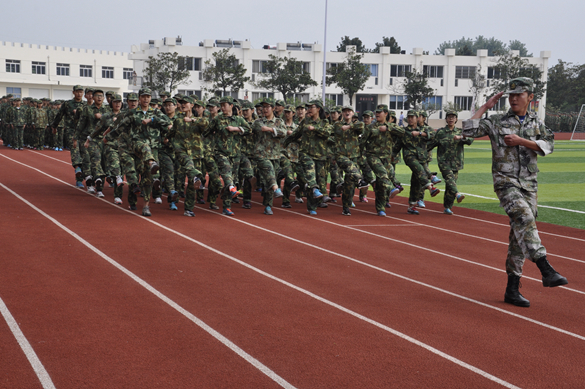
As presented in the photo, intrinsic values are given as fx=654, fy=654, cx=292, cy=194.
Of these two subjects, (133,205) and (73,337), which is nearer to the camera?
(73,337)

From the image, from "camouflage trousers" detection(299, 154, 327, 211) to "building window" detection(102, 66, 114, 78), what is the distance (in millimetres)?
67598

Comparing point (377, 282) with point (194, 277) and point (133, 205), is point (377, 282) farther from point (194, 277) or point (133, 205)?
point (133, 205)

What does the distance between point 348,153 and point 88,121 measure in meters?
5.96

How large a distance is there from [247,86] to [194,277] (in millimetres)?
56596

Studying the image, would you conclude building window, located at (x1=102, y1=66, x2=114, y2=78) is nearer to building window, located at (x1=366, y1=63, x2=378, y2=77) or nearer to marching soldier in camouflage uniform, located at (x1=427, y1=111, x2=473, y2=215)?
building window, located at (x1=366, y1=63, x2=378, y2=77)

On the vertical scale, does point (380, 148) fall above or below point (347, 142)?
below

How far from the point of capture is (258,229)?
1113 centimetres

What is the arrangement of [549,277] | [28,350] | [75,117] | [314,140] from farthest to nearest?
[75,117] → [314,140] → [549,277] → [28,350]

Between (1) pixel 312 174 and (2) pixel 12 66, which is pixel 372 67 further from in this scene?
(1) pixel 312 174

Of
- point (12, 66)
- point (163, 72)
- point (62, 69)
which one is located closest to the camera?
point (163, 72)

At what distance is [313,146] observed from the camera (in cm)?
1334

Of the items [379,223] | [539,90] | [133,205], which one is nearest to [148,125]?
[133,205]

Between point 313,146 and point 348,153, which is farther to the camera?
point 313,146

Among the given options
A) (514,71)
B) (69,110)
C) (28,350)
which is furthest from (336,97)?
(28,350)
